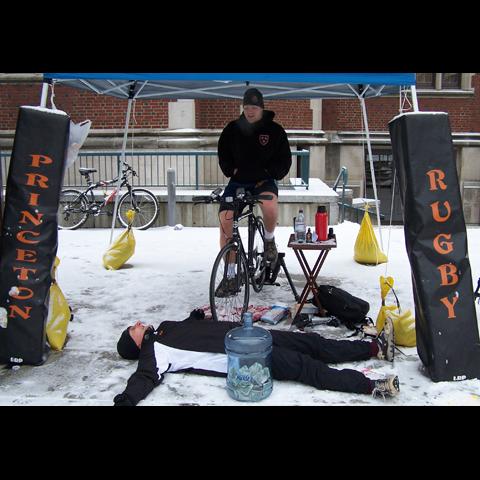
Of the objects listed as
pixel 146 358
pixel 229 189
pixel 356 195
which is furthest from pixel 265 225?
pixel 356 195

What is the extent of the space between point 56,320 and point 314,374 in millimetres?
2179

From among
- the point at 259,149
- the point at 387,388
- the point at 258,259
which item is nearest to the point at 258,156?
the point at 259,149

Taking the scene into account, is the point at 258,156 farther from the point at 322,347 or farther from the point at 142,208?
the point at 142,208

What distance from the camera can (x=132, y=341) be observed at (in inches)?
161

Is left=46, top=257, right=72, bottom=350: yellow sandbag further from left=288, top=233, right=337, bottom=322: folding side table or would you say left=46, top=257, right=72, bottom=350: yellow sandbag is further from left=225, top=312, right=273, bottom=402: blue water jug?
left=288, top=233, right=337, bottom=322: folding side table

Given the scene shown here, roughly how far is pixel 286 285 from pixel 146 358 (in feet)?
9.60

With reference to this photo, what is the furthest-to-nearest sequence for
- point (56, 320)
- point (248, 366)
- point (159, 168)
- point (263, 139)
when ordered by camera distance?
1. point (159, 168)
2. point (263, 139)
3. point (56, 320)
4. point (248, 366)

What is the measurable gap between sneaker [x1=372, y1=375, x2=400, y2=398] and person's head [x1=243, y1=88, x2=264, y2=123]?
2.94 m

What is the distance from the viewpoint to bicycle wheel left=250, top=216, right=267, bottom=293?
5707 millimetres

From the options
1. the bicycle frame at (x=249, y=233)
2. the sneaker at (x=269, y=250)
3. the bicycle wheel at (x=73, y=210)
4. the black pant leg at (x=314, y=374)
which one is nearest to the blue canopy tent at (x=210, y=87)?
the bicycle frame at (x=249, y=233)

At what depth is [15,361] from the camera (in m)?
4.07

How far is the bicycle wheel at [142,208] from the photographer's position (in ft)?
33.8

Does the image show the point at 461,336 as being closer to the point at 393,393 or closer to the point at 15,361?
the point at 393,393

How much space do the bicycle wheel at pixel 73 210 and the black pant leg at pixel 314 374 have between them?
7345mm
